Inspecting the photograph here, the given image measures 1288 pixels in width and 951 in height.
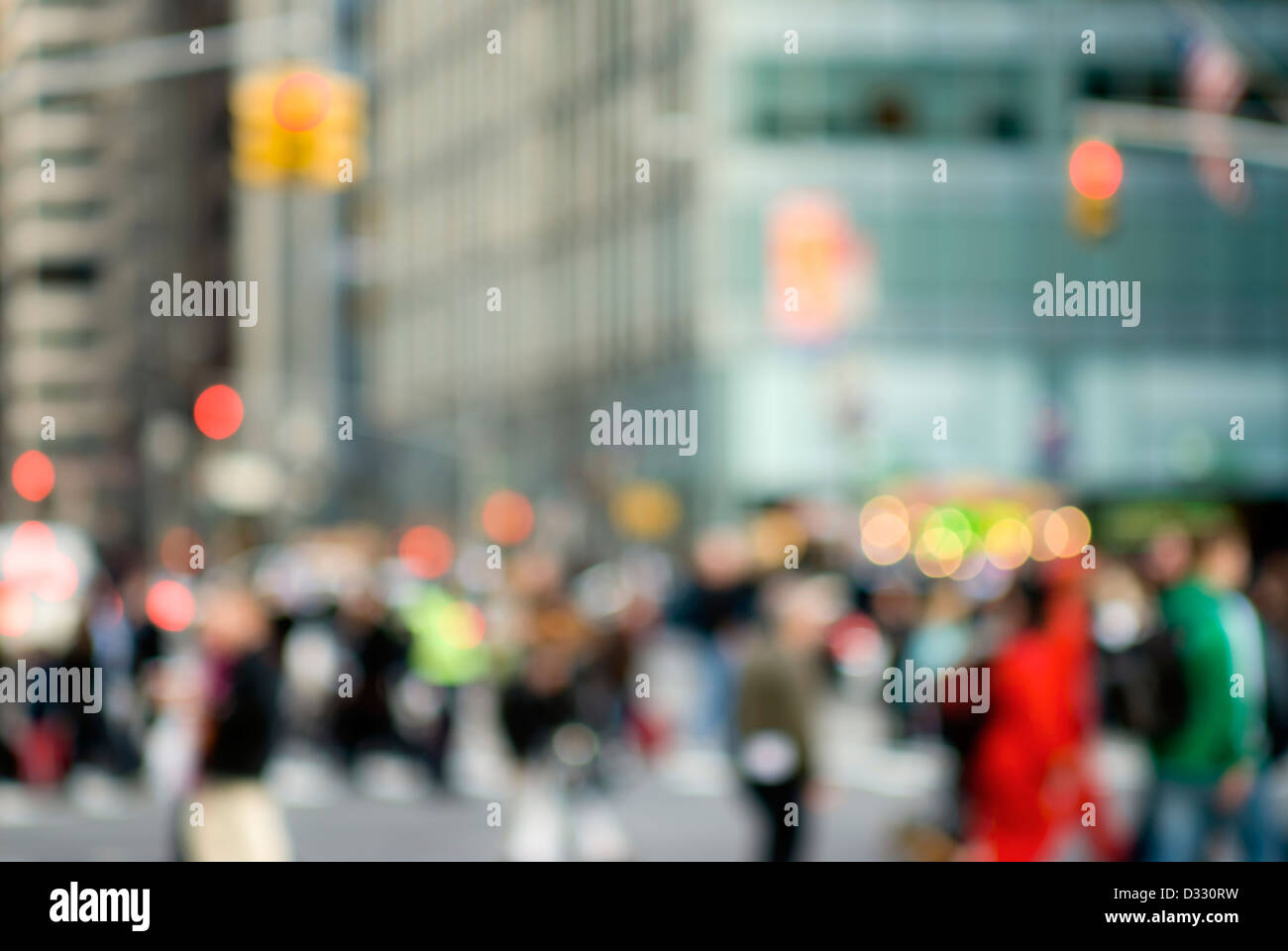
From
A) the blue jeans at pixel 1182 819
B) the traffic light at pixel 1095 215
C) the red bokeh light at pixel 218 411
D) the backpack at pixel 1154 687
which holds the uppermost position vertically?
the traffic light at pixel 1095 215

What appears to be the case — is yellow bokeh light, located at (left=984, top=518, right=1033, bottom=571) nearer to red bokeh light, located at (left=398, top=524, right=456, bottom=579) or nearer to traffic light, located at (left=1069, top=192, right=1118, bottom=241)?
red bokeh light, located at (left=398, top=524, right=456, bottom=579)

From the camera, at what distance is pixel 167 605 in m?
21.2

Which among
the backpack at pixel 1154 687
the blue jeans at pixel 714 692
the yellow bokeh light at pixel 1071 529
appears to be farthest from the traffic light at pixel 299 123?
the yellow bokeh light at pixel 1071 529

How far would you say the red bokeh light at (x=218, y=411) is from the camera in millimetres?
37219

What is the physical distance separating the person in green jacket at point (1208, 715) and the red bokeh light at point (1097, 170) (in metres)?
10.6

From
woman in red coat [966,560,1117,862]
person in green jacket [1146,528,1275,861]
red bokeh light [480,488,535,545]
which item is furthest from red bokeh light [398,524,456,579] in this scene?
person in green jacket [1146,528,1275,861]

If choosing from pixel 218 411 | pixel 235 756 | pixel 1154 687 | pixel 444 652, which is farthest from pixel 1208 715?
pixel 218 411

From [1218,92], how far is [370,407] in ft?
238

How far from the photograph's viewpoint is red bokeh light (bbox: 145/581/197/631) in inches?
783

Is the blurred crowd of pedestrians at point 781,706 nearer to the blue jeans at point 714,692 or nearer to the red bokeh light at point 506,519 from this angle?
the blue jeans at point 714,692

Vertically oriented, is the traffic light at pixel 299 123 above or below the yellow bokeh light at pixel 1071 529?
above

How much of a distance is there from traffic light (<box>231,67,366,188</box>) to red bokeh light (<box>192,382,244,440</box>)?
2078 cm
